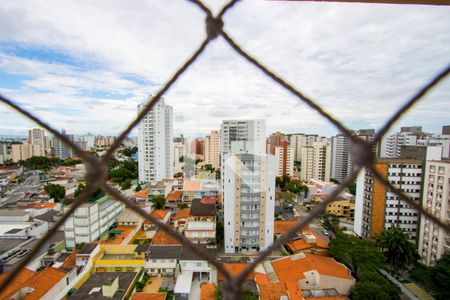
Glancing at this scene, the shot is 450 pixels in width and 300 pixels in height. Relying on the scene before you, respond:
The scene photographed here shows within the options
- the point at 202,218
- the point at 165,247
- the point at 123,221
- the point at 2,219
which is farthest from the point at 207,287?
the point at 2,219

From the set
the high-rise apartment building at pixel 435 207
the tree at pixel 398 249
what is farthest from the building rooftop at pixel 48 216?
the high-rise apartment building at pixel 435 207

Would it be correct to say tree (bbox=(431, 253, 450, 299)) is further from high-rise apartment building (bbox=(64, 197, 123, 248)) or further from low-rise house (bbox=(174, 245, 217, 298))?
high-rise apartment building (bbox=(64, 197, 123, 248))

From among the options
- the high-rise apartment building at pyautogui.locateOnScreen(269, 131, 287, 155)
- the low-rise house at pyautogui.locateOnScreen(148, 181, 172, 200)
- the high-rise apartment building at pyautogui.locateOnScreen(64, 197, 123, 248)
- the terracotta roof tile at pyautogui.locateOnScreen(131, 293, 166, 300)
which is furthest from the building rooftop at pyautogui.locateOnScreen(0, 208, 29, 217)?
the high-rise apartment building at pyautogui.locateOnScreen(269, 131, 287, 155)

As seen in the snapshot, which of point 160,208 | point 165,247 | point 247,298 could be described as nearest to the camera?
point 247,298

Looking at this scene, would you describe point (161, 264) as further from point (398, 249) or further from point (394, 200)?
point (394, 200)

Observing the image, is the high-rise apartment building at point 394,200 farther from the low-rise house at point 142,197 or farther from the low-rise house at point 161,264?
the low-rise house at point 142,197

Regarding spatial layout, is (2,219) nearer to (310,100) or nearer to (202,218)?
(202,218)
